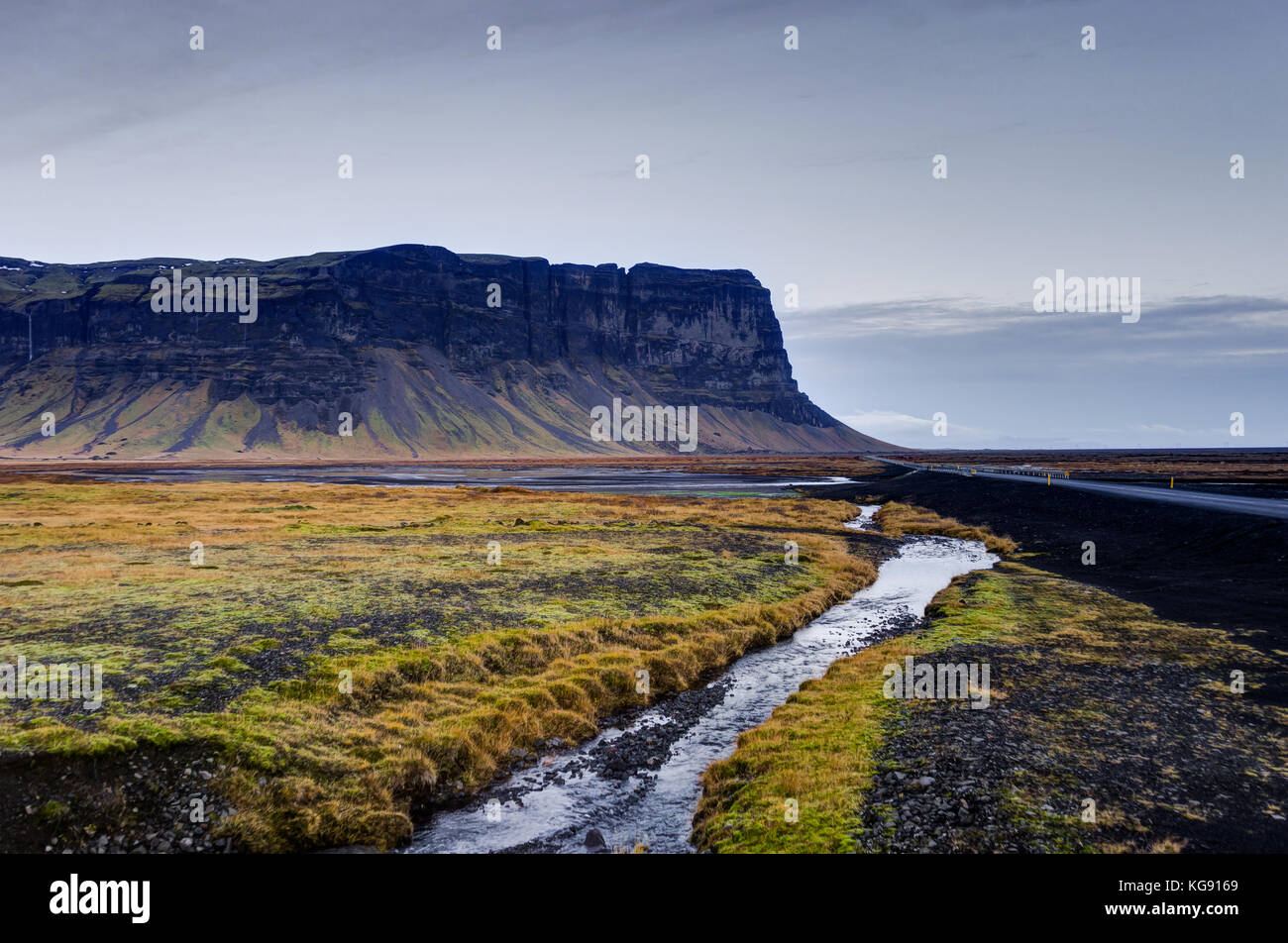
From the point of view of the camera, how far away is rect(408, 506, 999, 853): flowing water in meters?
13.8

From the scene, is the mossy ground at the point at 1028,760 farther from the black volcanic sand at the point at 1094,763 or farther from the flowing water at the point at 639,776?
the flowing water at the point at 639,776

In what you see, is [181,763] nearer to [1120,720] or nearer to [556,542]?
[1120,720]

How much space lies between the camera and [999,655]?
75.2ft

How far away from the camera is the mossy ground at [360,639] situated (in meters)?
14.7

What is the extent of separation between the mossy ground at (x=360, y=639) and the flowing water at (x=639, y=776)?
3.01 ft

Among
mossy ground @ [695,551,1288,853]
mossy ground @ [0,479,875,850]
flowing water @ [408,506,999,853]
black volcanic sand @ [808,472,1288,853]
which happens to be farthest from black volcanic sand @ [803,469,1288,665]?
mossy ground @ [0,479,875,850]

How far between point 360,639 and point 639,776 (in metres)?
11.1

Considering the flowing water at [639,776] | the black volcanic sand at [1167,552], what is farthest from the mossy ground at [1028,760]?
the black volcanic sand at [1167,552]

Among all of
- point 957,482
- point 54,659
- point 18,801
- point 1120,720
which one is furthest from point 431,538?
point 957,482

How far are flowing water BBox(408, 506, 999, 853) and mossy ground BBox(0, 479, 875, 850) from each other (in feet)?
3.01

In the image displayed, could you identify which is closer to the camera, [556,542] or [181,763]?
[181,763]

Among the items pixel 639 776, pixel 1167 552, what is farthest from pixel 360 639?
pixel 1167 552

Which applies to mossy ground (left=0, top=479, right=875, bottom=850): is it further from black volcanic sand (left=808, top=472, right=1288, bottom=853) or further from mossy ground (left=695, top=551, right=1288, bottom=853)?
black volcanic sand (left=808, top=472, right=1288, bottom=853)
